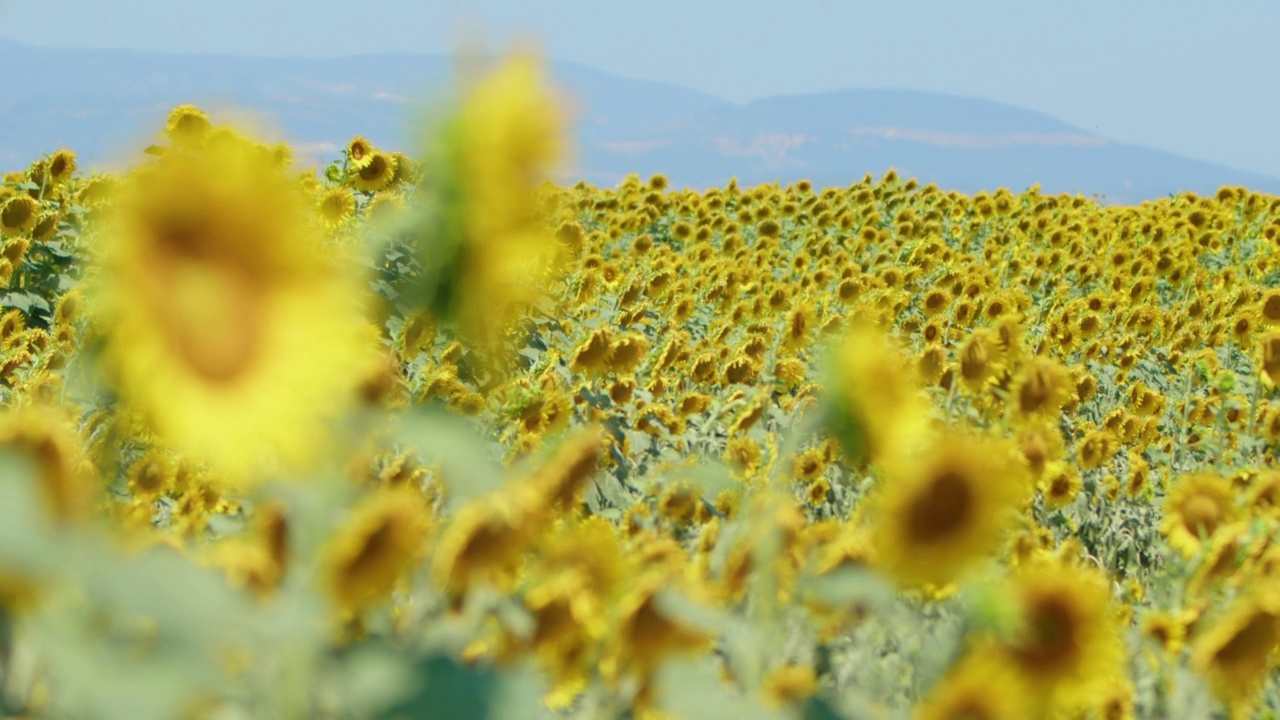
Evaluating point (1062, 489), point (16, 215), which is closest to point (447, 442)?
point (1062, 489)

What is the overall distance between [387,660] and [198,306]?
15.4 inches

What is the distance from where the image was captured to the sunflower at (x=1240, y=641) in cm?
152

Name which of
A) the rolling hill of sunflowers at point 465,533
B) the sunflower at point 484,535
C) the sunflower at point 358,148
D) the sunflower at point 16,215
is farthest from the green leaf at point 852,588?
the sunflower at point 16,215

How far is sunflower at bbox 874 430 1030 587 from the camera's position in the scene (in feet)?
4.10

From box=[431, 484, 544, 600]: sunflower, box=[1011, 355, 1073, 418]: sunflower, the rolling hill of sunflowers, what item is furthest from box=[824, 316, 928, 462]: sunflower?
box=[1011, 355, 1073, 418]: sunflower

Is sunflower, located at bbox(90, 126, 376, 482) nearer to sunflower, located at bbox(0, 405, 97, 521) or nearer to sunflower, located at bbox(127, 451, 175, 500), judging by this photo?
sunflower, located at bbox(0, 405, 97, 521)

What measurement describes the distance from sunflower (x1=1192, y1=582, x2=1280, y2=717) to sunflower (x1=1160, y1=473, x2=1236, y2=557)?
0.81 m

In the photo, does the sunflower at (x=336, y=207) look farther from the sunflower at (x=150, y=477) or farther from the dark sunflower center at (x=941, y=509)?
the dark sunflower center at (x=941, y=509)

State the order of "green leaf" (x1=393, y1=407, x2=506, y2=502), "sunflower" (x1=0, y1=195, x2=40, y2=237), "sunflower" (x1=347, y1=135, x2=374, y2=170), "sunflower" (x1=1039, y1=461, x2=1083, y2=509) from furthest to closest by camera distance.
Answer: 1. "sunflower" (x1=0, y1=195, x2=40, y2=237)
2. "sunflower" (x1=347, y1=135, x2=374, y2=170)
3. "sunflower" (x1=1039, y1=461, x2=1083, y2=509)
4. "green leaf" (x1=393, y1=407, x2=506, y2=502)

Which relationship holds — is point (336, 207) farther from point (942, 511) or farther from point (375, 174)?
point (942, 511)

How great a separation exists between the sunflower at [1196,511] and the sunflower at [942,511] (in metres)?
1.26

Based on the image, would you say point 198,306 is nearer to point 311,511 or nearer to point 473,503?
point 311,511

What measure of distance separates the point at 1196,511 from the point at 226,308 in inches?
81.1

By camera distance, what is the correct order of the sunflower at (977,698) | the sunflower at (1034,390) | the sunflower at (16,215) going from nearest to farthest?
the sunflower at (977,698)
the sunflower at (1034,390)
the sunflower at (16,215)
